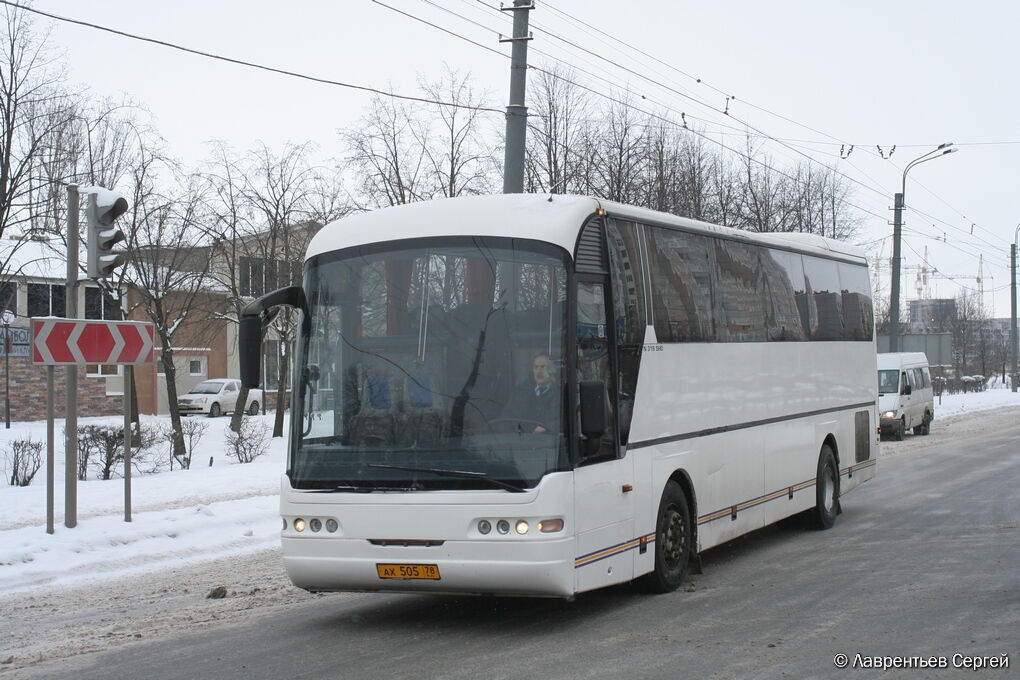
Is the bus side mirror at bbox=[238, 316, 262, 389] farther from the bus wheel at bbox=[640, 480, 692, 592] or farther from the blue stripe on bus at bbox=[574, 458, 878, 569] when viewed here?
the bus wheel at bbox=[640, 480, 692, 592]

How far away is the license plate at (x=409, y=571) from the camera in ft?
25.8

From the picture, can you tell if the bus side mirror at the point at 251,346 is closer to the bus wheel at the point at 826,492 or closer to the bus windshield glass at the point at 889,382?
the bus wheel at the point at 826,492

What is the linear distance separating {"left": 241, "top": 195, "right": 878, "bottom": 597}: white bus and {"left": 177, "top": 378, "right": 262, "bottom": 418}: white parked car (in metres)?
42.0

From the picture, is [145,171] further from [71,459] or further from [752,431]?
[752,431]

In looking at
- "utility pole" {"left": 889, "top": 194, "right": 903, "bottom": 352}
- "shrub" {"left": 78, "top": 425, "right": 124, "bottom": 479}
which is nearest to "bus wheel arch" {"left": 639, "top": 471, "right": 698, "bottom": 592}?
"shrub" {"left": 78, "top": 425, "right": 124, "bottom": 479}

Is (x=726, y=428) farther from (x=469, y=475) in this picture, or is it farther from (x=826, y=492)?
(x=469, y=475)

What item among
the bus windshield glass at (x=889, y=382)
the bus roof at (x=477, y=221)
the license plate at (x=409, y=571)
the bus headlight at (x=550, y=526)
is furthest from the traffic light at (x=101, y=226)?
the bus windshield glass at (x=889, y=382)

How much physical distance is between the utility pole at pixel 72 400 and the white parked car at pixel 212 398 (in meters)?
36.5

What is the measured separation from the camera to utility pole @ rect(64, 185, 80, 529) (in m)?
12.8

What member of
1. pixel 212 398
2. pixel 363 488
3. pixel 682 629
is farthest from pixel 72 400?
pixel 212 398

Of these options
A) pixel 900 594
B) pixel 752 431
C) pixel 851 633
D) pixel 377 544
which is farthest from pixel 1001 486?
pixel 377 544

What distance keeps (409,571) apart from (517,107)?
31.9 feet

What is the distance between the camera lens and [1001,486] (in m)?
17.6

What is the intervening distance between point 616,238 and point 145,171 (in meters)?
21.2
